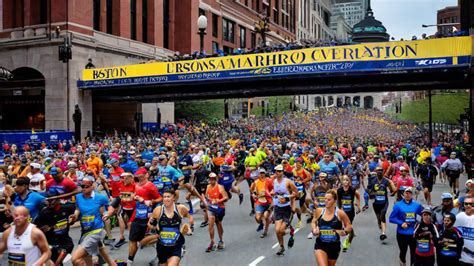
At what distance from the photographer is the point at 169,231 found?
7.11 meters

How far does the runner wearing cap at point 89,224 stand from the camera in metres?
7.29

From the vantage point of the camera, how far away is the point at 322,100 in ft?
521

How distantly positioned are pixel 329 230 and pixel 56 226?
161 inches

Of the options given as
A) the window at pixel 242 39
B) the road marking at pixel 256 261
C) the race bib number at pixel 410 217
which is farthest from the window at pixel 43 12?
the window at pixel 242 39

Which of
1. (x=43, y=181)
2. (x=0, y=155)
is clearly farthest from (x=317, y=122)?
(x=43, y=181)

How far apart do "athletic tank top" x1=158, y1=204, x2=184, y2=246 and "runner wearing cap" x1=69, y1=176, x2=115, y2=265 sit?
42.5 inches

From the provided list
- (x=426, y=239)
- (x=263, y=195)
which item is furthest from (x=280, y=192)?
(x=426, y=239)

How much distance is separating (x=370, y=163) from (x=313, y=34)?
120932 millimetres

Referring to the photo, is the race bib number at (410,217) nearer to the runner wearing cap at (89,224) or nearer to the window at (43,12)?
the runner wearing cap at (89,224)

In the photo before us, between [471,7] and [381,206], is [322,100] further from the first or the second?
[381,206]

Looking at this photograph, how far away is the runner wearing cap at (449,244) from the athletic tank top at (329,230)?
1.38m

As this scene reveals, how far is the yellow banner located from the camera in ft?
68.1

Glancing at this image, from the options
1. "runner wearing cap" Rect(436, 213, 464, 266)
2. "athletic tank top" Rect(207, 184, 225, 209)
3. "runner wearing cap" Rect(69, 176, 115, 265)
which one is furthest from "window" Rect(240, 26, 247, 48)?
"runner wearing cap" Rect(436, 213, 464, 266)

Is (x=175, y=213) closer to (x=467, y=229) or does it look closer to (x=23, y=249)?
(x=23, y=249)
